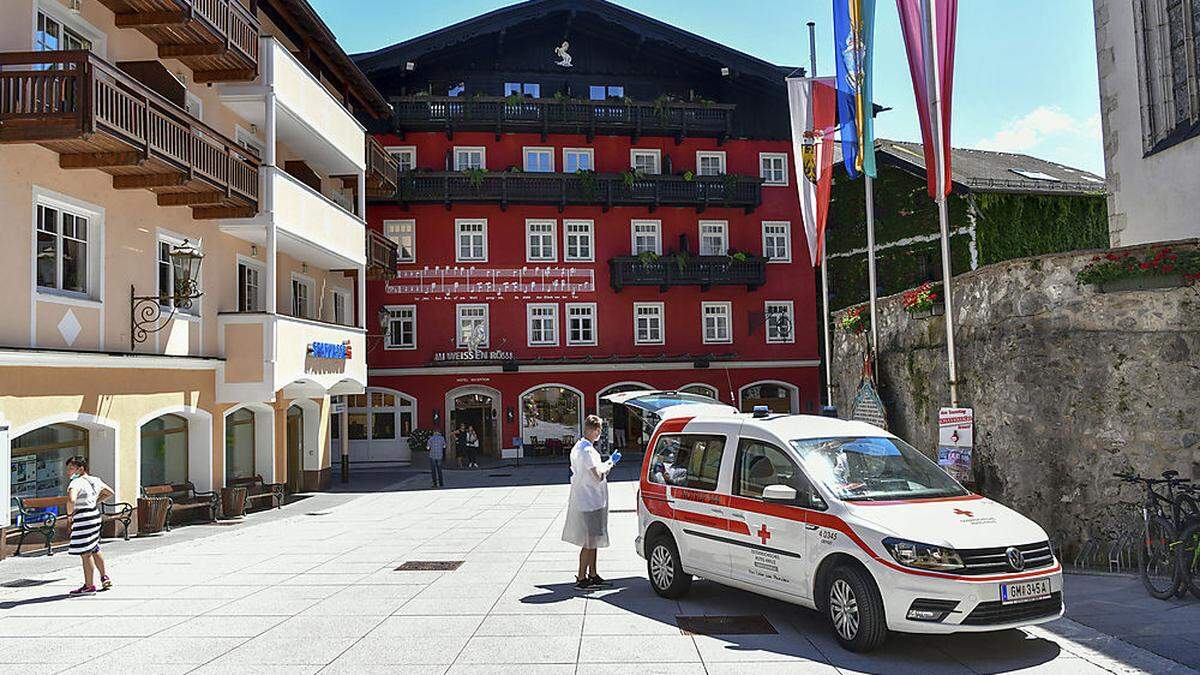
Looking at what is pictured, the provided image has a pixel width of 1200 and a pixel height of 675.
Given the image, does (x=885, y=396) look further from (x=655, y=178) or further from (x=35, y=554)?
(x=655, y=178)

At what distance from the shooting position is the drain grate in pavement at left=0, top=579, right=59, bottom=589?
1099 centimetres

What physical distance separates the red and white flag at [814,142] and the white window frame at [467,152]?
18349 mm

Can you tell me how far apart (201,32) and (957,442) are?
14.6m

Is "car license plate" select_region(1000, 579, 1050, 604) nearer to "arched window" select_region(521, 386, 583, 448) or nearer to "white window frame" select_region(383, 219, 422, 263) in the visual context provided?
"arched window" select_region(521, 386, 583, 448)

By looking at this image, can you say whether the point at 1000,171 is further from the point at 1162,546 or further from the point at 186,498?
the point at 186,498

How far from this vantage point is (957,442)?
12.5 meters

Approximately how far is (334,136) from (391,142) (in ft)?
39.8

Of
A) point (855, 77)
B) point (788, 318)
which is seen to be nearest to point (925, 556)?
point (855, 77)

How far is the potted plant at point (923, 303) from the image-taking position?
14.1 m

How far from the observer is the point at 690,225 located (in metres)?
36.4

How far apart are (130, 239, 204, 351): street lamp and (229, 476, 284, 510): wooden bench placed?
430 cm

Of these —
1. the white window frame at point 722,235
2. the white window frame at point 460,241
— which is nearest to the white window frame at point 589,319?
the white window frame at point 460,241

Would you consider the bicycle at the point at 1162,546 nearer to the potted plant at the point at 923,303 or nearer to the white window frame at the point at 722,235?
the potted plant at the point at 923,303

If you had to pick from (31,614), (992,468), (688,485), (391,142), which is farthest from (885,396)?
(391,142)
